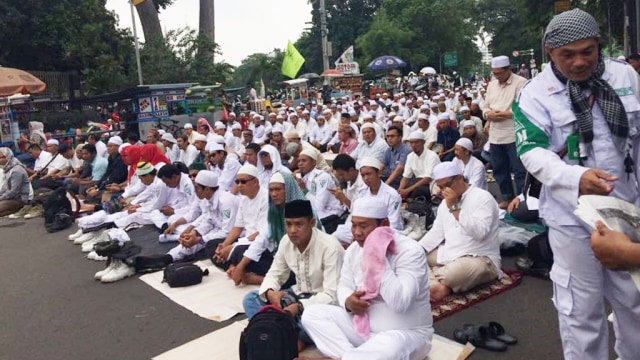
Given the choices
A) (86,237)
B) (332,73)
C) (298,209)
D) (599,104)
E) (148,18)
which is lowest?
(86,237)

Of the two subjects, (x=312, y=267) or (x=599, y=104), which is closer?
(x=599, y=104)

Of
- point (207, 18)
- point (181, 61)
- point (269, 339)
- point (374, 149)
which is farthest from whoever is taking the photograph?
point (207, 18)

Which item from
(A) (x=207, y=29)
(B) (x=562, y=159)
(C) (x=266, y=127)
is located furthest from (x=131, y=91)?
(A) (x=207, y=29)

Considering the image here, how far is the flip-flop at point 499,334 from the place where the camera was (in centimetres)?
340

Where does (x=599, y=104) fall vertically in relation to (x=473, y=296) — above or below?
above

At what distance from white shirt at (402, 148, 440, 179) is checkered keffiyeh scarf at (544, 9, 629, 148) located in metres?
4.70

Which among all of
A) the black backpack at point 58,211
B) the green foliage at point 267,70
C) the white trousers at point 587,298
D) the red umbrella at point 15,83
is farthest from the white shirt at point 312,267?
the green foliage at point 267,70

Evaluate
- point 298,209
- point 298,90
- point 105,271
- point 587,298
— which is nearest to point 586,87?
point 587,298

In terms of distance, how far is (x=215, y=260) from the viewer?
552cm

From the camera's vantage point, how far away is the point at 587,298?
2.04 m

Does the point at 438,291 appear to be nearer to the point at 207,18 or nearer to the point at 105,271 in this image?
the point at 105,271

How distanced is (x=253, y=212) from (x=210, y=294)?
94 cm

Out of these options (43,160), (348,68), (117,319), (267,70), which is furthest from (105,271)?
(267,70)

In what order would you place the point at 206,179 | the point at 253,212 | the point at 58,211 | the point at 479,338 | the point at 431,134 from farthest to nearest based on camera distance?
the point at 431,134 < the point at 58,211 < the point at 206,179 < the point at 253,212 < the point at 479,338
